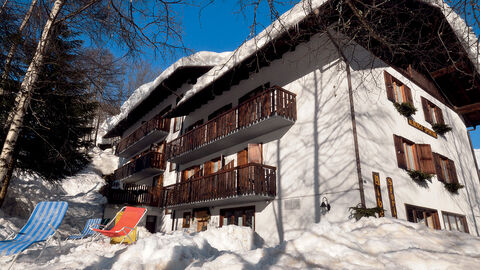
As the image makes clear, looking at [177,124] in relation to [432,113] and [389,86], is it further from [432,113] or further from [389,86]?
[432,113]

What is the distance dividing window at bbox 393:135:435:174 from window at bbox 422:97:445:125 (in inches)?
98.2

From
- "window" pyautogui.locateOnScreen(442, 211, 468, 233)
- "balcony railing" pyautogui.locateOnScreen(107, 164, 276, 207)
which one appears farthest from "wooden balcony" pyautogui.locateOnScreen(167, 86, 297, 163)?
"window" pyautogui.locateOnScreen(442, 211, 468, 233)

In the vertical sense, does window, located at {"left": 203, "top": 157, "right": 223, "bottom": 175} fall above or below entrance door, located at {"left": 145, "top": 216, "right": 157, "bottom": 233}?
above

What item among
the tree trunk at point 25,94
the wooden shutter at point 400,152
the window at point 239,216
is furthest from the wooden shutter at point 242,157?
the tree trunk at point 25,94

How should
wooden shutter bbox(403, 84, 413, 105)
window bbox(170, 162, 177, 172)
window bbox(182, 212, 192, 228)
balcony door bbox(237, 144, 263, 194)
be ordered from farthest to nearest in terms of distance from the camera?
window bbox(170, 162, 177, 172), window bbox(182, 212, 192, 228), wooden shutter bbox(403, 84, 413, 105), balcony door bbox(237, 144, 263, 194)

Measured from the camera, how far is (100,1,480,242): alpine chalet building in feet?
26.9

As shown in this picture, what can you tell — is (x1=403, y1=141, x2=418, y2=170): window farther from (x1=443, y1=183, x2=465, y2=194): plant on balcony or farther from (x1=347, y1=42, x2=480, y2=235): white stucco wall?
(x1=443, y1=183, x2=465, y2=194): plant on balcony

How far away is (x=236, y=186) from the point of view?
1004cm

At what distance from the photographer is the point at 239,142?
12.1 meters

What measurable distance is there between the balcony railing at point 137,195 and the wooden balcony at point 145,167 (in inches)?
43.3

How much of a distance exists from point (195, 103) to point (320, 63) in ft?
24.0

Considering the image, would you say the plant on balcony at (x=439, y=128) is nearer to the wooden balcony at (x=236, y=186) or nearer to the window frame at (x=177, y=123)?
the wooden balcony at (x=236, y=186)

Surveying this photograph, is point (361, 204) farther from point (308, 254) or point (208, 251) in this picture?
point (308, 254)

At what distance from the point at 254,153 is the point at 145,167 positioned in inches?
362
